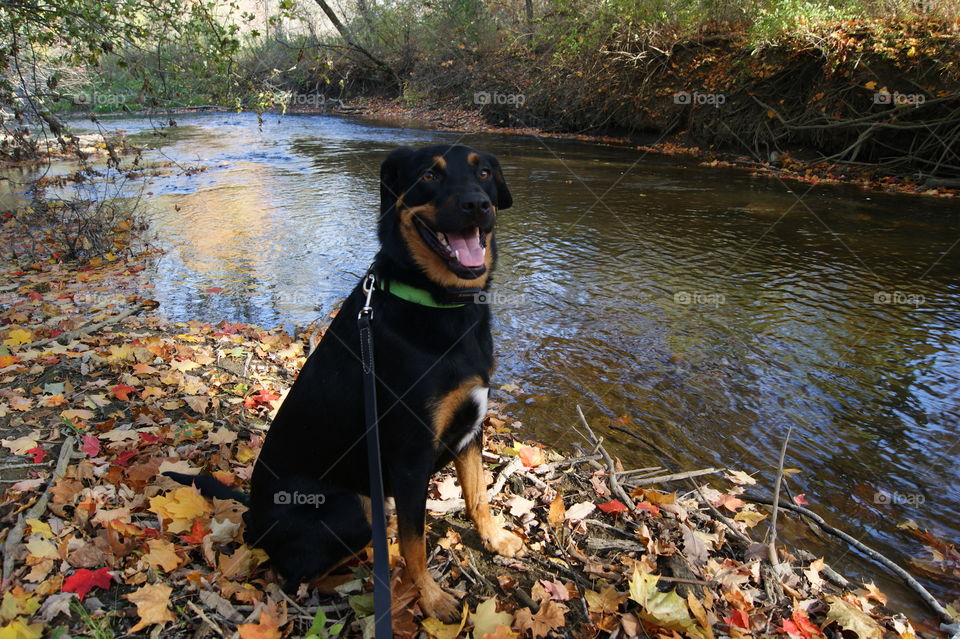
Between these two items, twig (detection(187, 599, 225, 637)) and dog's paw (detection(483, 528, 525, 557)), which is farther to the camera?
dog's paw (detection(483, 528, 525, 557))

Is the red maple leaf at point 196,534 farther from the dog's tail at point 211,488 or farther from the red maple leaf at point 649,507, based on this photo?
the red maple leaf at point 649,507

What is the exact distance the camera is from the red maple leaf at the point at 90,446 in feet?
10.3

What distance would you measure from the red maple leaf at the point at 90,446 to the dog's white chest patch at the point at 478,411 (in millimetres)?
2191

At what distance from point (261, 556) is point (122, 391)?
2092mm

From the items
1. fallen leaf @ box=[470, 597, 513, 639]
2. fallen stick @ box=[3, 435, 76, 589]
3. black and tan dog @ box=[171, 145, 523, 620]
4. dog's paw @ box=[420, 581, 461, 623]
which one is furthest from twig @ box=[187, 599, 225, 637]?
fallen leaf @ box=[470, 597, 513, 639]

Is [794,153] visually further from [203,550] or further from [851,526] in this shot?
[203,550]

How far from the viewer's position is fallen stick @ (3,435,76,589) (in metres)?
2.30

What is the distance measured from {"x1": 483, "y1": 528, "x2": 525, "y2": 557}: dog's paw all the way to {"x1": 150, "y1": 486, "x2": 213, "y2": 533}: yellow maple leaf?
1446mm

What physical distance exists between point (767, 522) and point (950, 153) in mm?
12549

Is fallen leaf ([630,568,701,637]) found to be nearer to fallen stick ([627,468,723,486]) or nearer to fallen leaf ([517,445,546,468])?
fallen stick ([627,468,723,486])

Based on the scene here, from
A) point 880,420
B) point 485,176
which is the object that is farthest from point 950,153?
point 485,176

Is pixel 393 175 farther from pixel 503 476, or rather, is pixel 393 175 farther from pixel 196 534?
pixel 196 534

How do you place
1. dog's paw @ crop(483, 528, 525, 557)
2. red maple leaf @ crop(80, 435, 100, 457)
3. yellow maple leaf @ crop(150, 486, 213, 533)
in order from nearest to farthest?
yellow maple leaf @ crop(150, 486, 213, 533) < dog's paw @ crop(483, 528, 525, 557) < red maple leaf @ crop(80, 435, 100, 457)

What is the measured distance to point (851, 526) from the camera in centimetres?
329
